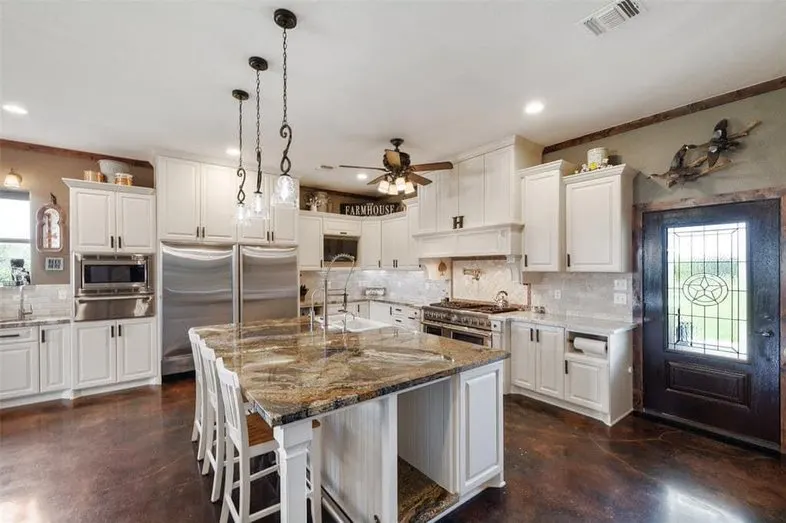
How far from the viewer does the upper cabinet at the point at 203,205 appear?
4.07 meters

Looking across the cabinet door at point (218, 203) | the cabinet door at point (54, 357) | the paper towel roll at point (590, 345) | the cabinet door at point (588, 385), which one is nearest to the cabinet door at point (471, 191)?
the paper towel roll at point (590, 345)

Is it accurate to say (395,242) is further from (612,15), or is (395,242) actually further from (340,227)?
(612,15)

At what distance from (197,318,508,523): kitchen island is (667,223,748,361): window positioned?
2.19m

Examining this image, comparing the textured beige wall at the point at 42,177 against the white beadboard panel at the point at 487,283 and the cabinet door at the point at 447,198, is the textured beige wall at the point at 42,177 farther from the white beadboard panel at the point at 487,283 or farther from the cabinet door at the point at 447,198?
the white beadboard panel at the point at 487,283

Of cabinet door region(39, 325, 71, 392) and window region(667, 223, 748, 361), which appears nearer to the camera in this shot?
window region(667, 223, 748, 361)

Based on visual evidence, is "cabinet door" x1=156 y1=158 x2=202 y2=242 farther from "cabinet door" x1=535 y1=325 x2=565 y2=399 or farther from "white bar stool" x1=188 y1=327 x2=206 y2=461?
"cabinet door" x1=535 y1=325 x2=565 y2=399

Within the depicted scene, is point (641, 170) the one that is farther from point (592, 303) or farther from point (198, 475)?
point (198, 475)

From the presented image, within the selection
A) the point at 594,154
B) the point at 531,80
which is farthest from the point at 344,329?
the point at 594,154

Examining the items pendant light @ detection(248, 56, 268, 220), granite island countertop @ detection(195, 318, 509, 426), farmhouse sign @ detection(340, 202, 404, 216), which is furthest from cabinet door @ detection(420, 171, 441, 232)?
pendant light @ detection(248, 56, 268, 220)

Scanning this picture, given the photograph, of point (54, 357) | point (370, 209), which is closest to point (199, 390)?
point (54, 357)

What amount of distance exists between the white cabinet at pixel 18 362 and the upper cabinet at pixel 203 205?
160cm

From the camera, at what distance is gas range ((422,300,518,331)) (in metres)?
3.86

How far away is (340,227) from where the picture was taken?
18.8ft

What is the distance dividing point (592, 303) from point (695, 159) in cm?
157
